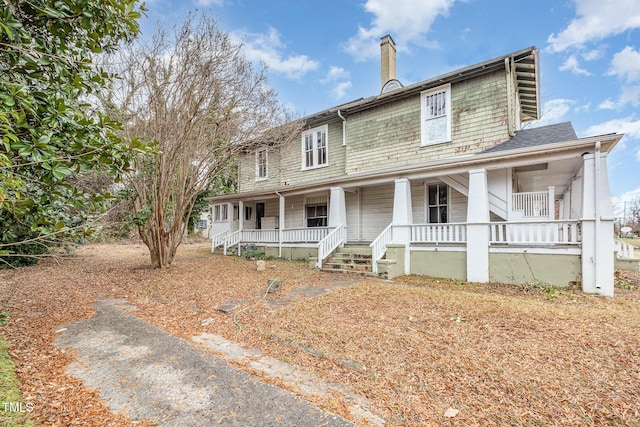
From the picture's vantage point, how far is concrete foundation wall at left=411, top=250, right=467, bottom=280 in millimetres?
8648

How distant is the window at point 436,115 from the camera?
10461 mm

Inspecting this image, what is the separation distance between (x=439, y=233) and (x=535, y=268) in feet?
8.24

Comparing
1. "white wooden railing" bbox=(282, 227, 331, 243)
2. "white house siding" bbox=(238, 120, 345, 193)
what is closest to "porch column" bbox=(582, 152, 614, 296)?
"white wooden railing" bbox=(282, 227, 331, 243)

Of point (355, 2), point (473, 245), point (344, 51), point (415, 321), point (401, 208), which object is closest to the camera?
point (415, 321)

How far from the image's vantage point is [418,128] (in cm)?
1111

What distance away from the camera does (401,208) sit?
32.4 feet

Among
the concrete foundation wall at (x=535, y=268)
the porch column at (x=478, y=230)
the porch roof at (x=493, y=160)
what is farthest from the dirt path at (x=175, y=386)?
the porch roof at (x=493, y=160)

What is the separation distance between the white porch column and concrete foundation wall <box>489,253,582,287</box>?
535cm

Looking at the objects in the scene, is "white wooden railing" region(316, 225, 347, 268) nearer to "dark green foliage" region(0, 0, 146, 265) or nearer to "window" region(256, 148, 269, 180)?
"window" region(256, 148, 269, 180)

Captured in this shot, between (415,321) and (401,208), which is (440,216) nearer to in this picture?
(401,208)

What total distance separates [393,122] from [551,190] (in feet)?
18.9

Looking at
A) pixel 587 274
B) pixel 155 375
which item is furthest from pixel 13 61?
pixel 587 274

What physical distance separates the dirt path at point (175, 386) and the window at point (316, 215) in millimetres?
10171

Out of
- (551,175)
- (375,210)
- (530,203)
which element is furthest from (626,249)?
(375,210)
